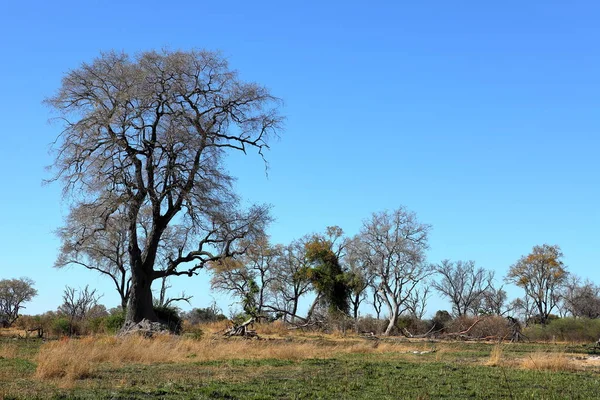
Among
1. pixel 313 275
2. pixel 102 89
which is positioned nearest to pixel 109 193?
pixel 102 89

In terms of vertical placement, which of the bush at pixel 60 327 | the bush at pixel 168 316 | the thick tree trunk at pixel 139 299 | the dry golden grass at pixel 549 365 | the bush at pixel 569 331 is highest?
the thick tree trunk at pixel 139 299

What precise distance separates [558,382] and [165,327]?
20.0 meters

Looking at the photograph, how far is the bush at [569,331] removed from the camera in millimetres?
41844

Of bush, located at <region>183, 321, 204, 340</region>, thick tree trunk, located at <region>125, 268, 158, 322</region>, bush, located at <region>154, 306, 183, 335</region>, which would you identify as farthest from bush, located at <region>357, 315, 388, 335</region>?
thick tree trunk, located at <region>125, 268, 158, 322</region>

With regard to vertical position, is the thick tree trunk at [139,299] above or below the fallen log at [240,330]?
above

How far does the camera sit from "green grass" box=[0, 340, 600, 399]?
428 inches

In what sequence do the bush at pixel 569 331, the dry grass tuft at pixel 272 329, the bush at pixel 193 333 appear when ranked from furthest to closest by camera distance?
the bush at pixel 569 331 → the dry grass tuft at pixel 272 329 → the bush at pixel 193 333

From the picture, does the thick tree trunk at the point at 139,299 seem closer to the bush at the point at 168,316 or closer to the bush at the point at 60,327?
Answer: the bush at the point at 168,316

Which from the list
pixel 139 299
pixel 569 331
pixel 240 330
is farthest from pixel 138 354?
pixel 569 331

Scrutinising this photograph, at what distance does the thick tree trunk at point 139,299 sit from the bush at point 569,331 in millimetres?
27993

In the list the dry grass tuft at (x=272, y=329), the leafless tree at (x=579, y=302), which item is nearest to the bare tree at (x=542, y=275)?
the leafless tree at (x=579, y=302)

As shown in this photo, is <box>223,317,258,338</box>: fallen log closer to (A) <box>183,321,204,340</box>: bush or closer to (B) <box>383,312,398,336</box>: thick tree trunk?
(A) <box>183,321,204,340</box>: bush

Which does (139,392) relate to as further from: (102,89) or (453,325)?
(453,325)

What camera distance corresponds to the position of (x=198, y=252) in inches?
1247
